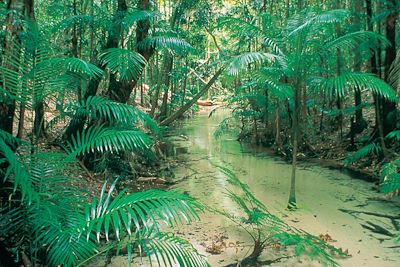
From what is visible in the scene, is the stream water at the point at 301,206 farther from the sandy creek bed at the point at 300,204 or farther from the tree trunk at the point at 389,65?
the tree trunk at the point at 389,65

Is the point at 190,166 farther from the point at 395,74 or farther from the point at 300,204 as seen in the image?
the point at 395,74

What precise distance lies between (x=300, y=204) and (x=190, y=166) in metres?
3.42

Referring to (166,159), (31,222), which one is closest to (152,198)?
(31,222)

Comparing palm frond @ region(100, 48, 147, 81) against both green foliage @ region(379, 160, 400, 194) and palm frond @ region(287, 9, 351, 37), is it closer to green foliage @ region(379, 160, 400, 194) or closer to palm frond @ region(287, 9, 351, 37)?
palm frond @ region(287, 9, 351, 37)

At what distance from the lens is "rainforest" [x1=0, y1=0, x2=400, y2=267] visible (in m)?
2.53

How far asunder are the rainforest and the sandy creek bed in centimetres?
2

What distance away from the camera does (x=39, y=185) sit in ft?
9.21

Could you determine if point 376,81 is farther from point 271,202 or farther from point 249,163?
point 249,163

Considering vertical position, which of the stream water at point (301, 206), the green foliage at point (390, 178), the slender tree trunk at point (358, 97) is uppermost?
Answer: the slender tree trunk at point (358, 97)

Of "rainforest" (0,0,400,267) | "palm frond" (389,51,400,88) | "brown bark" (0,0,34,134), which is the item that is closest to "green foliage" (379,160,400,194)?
"rainforest" (0,0,400,267)

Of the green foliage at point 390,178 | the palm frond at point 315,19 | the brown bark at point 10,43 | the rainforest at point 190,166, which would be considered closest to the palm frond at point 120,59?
the rainforest at point 190,166

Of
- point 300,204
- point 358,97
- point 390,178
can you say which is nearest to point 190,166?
point 300,204

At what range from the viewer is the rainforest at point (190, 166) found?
2.53 metres

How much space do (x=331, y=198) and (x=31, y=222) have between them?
4405 millimetres
